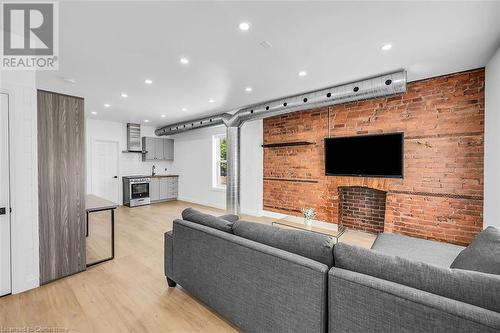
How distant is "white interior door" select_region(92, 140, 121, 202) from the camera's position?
21.0ft

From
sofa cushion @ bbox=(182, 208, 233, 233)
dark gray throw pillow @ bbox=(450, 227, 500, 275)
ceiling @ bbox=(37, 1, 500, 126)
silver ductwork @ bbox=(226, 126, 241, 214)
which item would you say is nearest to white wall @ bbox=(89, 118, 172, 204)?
ceiling @ bbox=(37, 1, 500, 126)

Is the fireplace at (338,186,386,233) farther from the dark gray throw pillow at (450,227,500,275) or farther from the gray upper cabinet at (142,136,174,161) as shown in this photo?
the gray upper cabinet at (142,136,174,161)

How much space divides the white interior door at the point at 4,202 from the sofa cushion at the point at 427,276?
3.10 metres

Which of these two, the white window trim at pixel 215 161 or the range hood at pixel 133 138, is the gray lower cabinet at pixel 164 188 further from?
the white window trim at pixel 215 161

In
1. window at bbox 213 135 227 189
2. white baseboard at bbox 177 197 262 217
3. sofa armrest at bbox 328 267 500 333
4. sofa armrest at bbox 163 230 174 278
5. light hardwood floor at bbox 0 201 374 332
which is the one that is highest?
window at bbox 213 135 227 189

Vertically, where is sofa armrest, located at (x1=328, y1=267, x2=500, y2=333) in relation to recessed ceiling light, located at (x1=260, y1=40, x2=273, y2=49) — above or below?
below

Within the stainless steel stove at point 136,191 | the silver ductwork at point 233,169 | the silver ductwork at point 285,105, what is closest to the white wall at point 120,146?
the stainless steel stove at point 136,191

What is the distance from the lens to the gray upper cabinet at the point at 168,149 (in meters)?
7.78

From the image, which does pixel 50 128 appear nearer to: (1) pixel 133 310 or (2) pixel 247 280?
(1) pixel 133 310

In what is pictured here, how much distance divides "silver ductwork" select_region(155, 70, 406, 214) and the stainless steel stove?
70.3 inches

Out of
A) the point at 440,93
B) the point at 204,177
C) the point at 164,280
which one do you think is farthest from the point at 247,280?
the point at 204,177

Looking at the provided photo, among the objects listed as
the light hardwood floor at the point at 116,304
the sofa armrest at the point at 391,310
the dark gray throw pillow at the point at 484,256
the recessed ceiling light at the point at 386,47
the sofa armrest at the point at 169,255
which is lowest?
the light hardwood floor at the point at 116,304

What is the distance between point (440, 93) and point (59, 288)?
553cm

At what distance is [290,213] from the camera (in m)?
4.99
